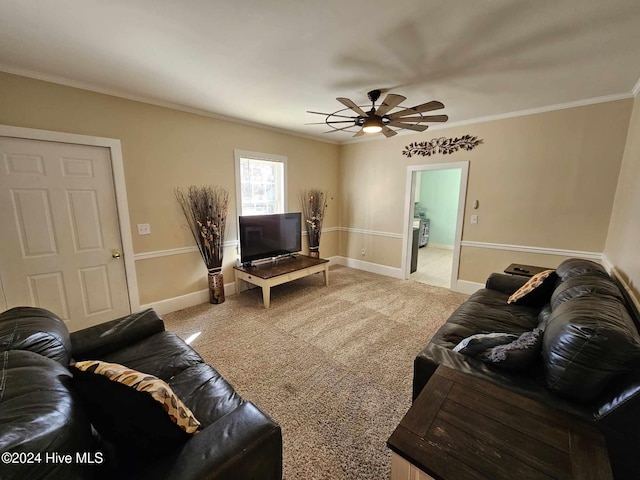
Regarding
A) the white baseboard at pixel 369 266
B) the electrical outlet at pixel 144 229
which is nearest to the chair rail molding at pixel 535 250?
the white baseboard at pixel 369 266

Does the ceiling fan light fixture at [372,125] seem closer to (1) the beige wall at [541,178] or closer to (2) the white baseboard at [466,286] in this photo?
(1) the beige wall at [541,178]

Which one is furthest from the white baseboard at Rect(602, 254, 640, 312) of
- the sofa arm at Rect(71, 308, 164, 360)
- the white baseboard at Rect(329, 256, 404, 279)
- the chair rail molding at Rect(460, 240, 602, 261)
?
the sofa arm at Rect(71, 308, 164, 360)

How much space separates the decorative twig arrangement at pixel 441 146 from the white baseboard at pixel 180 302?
368 centimetres

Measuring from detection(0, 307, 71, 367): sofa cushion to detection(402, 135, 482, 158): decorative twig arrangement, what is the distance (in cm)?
463

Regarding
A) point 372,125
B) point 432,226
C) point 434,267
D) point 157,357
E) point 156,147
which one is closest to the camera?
point 157,357

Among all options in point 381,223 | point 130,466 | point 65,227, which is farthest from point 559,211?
point 65,227

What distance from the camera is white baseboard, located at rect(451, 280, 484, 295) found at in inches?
156

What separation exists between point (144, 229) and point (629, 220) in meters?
4.81

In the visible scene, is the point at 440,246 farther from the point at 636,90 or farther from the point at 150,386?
the point at 150,386

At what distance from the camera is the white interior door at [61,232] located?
2385 millimetres

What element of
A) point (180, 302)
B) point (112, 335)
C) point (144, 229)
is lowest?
point (180, 302)

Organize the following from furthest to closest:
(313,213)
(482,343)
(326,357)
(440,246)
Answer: (440,246), (313,213), (326,357), (482,343)

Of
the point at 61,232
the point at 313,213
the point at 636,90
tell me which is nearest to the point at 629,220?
the point at 636,90

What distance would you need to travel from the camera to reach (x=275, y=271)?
3.74 m
